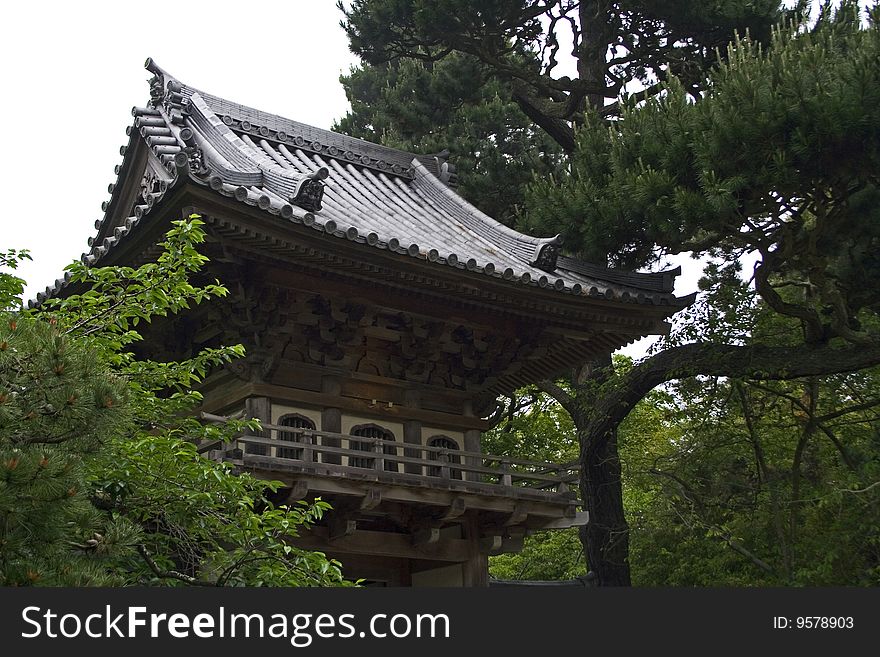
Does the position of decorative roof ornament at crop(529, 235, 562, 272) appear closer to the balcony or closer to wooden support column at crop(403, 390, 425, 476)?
wooden support column at crop(403, 390, 425, 476)

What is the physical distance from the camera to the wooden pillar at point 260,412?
37.2ft

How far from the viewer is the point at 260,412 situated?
37.6 feet

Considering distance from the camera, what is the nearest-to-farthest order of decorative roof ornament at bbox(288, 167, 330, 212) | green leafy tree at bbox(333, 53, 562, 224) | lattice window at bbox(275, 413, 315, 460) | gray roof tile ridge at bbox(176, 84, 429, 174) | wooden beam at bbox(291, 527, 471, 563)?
decorative roof ornament at bbox(288, 167, 330, 212) → lattice window at bbox(275, 413, 315, 460) → wooden beam at bbox(291, 527, 471, 563) → gray roof tile ridge at bbox(176, 84, 429, 174) → green leafy tree at bbox(333, 53, 562, 224)

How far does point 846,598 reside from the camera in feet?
23.5

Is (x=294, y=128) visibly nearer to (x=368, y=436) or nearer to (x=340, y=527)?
(x=368, y=436)

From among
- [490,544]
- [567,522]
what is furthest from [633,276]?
[490,544]

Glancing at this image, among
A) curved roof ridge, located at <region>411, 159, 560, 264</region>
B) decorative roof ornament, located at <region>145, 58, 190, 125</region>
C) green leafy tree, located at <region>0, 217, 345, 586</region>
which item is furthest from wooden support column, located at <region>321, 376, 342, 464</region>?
decorative roof ornament, located at <region>145, 58, 190, 125</region>

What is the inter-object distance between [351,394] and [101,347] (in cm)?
510

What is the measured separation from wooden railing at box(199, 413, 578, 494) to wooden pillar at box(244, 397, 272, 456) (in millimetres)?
13

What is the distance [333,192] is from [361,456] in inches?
181

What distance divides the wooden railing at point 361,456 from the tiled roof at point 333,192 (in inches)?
80.2

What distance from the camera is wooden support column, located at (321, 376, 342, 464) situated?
11938 mm

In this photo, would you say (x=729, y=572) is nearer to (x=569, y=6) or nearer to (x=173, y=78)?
(x=569, y=6)

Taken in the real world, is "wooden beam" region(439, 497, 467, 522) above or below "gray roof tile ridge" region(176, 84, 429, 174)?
below
